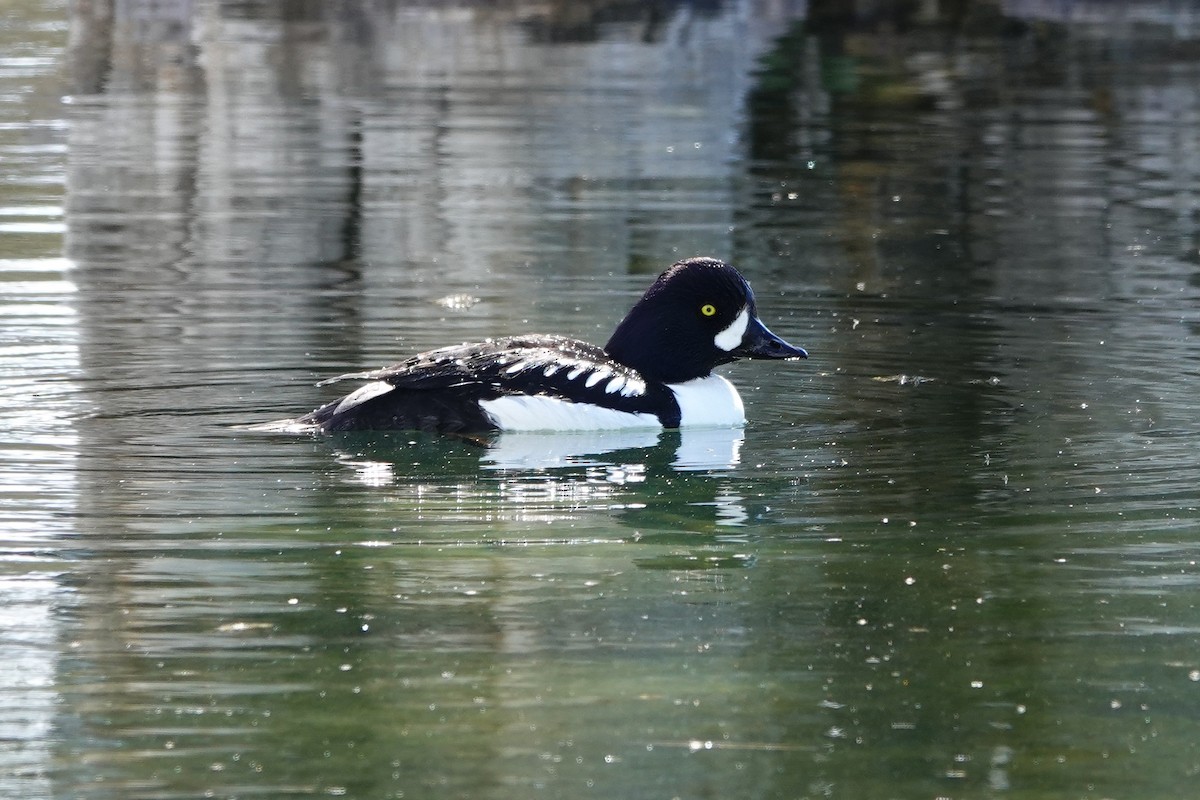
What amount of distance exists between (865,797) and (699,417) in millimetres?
4691

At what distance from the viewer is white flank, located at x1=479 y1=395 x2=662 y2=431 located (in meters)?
9.62

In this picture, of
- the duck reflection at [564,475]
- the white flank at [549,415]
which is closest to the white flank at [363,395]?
the duck reflection at [564,475]

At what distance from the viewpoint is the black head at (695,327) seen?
10203 millimetres

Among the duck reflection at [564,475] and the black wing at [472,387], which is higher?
the black wing at [472,387]

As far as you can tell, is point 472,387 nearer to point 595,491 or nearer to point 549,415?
point 549,415

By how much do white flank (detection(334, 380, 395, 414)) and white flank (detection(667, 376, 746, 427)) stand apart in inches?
53.6

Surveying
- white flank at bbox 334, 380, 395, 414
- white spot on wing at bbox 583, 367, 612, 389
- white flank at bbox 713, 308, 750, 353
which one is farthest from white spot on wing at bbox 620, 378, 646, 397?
white flank at bbox 334, 380, 395, 414

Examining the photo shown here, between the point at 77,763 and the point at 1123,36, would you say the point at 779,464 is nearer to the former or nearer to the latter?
the point at 77,763

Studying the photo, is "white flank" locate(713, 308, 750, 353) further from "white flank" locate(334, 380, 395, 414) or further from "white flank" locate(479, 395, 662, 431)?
"white flank" locate(334, 380, 395, 414)

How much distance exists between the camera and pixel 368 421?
950cm

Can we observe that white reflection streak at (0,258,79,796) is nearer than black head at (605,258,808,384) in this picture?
Yes

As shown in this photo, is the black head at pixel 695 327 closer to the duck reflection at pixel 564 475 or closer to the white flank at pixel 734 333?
the white flank at pixel 734 333

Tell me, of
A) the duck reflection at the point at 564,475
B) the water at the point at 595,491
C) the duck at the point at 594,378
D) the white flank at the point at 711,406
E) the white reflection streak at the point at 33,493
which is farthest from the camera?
the white flank at the point at 711,406

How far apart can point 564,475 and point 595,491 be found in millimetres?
319
